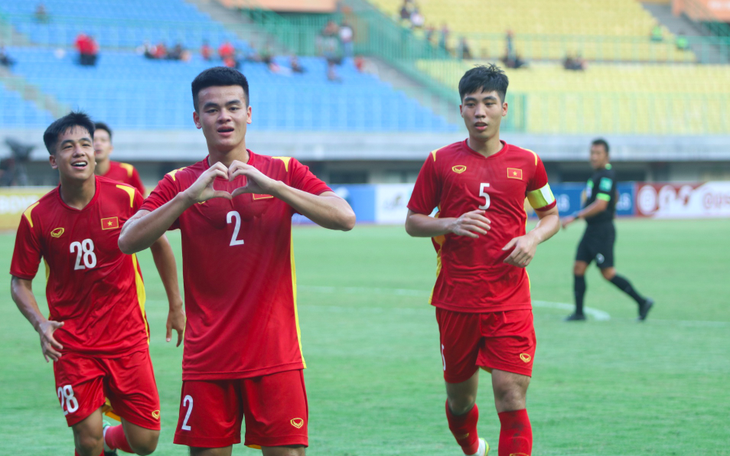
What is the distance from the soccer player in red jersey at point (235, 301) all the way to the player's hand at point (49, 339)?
3.37 feet

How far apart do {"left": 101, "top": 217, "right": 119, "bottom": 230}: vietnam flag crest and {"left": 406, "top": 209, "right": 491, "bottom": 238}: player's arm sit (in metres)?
1.66

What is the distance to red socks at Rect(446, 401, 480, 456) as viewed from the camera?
516 cm

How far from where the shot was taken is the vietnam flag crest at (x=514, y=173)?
5070mm

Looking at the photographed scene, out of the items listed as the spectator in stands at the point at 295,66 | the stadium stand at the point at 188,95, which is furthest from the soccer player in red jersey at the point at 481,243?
the spectator in stands at the point at 295,66

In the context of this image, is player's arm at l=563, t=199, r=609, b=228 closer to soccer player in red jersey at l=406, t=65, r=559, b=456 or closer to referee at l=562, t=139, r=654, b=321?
referee at l=562, t=139, r=654, b=321

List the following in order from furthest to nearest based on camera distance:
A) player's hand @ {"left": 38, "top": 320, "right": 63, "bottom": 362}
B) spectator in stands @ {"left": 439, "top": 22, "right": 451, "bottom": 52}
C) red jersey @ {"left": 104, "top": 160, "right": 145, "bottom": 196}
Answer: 1. spectator in stands @ {"left": 439, "top": 22, "right": 451, "bottom": 52}
2. red jersey @ {"left": 104, "top": 160, "right": 145, "bottom": 196}
3. player's hand @ {"left": 38, "top": 320, "right": 63, "bottom": 362}

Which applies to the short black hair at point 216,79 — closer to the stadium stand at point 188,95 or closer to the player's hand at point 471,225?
the player's hand at point 471,225

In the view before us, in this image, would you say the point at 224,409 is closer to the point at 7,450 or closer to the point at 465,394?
the point at 465,394

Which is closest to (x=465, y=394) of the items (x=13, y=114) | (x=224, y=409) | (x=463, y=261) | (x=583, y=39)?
(x=463, y=261)

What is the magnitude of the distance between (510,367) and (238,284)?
1731 mm

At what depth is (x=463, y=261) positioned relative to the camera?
5.01m

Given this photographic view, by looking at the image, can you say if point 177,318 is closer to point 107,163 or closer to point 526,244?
point 526,244

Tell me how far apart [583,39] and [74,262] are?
42272 mm

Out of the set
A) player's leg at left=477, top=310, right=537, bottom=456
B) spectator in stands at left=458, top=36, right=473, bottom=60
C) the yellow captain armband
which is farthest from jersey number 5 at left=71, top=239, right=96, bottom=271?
spectator in stands at left=458, top=36, right=473, bottom=60
